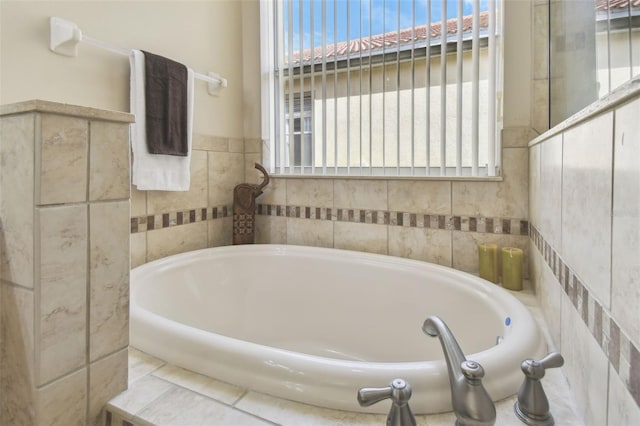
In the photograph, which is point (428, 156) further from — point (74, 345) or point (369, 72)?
point (74, 345)

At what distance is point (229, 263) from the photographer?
67.1 inches

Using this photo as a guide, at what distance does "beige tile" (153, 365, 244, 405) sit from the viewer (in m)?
0.66

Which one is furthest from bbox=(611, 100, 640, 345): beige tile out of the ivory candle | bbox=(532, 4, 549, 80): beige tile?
bbox=(532, 4, 549, 80): beige tile

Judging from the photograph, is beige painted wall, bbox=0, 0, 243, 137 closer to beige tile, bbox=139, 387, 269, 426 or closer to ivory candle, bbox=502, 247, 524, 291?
beige tile, bbox=139, 387, 269, 426

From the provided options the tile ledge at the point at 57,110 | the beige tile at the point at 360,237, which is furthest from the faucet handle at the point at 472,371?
the beige tile at the point at 360,237

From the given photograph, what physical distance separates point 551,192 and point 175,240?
5.16 ft

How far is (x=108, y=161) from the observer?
2.14 feet

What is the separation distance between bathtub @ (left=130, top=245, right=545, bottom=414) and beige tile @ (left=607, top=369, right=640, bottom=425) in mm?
217

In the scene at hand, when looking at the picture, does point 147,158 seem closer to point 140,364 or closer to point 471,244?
point 140,364

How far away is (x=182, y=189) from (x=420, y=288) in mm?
1167

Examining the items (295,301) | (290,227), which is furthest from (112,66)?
(295,301)

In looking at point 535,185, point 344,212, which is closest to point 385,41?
point 344,212

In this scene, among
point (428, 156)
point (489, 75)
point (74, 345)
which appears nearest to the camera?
point (74, 345)

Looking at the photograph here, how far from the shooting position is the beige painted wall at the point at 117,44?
3.66ft
